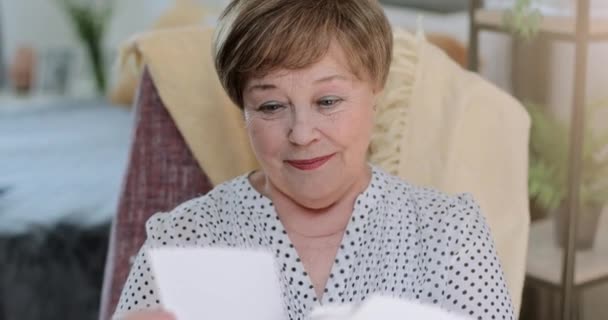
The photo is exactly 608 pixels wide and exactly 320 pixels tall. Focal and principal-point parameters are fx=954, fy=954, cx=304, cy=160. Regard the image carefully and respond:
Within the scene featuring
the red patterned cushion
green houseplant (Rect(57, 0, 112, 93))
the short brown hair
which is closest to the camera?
the short brown hair

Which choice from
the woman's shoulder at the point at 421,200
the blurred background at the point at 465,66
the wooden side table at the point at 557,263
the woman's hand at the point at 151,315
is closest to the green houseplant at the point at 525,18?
the blurred background at the point at 465,66

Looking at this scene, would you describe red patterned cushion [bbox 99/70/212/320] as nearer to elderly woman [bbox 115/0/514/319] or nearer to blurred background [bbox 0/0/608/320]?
blurred background [bbox 0/0/608/320]

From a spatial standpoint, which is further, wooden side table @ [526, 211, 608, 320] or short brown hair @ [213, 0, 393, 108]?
wooden side table @ [526, 211, 608, 320]

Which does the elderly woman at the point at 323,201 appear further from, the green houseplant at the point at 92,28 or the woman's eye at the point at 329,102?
the green houseplant at the point at 92,28

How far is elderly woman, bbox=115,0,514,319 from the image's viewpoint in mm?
1307

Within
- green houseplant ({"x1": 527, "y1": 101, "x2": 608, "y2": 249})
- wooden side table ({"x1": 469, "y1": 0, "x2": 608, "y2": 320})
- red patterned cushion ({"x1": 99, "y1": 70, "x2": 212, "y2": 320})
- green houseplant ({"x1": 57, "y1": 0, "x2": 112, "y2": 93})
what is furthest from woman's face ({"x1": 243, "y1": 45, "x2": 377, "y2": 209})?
green houseplant ({"x1": 57, "y1": 0, "x2": 112, "y2": 93})

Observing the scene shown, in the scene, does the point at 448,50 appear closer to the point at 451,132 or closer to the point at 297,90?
the point at 451,132

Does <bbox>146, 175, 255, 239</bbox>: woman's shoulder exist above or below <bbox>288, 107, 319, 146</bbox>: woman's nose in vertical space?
below

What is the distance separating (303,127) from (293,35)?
13 cm

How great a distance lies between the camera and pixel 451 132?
172 cm

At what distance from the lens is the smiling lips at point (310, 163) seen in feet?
4.40

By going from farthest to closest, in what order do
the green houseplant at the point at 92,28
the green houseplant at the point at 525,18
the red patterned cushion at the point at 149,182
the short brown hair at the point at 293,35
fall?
the green houseplant at the point at 92,28, the green houseplant at the point at 525,18, the red patterned cushion at the point at 149,182, the short brown hair at the point at 293,35

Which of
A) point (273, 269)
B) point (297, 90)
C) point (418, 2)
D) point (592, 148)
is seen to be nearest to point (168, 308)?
point (273, 269)

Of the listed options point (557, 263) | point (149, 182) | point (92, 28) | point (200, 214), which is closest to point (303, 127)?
point (200, 214)
